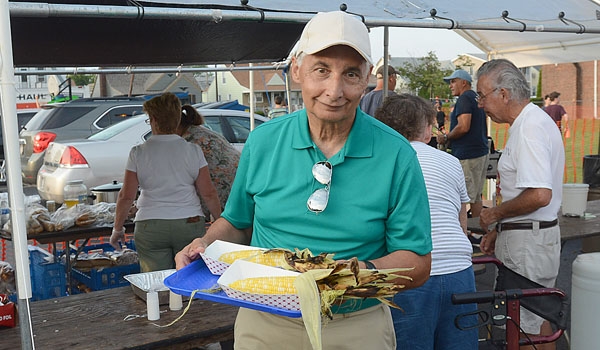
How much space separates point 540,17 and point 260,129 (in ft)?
10.8

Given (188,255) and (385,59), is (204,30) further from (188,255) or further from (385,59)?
(188,255)

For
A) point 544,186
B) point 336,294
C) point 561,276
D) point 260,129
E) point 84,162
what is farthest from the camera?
point 84,162

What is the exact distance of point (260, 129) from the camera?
207 cm

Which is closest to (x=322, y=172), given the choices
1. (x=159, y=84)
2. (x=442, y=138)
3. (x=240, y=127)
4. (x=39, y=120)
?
(x=442, y=138)

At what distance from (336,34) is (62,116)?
40.8 ft

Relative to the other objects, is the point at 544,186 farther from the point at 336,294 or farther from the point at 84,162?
the point at 84,162

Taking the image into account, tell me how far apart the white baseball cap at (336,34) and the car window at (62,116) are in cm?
1215

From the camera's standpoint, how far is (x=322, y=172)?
1.88 metres

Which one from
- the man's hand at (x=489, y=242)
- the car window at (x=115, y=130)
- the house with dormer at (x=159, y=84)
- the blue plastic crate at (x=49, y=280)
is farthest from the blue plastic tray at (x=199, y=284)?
the house with dormer at (x=159, y=84)

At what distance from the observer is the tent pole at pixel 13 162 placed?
192 centimetres

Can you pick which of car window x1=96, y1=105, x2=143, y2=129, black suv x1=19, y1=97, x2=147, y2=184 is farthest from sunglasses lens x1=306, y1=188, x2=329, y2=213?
car window x1=96, y1=105, x2=143, y2=129

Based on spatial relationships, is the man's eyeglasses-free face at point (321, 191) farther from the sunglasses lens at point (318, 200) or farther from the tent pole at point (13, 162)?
the tent pole at point (13, 162)

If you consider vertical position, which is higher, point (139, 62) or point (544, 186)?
point (139, 62)

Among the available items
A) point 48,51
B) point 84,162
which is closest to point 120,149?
point 84,162
